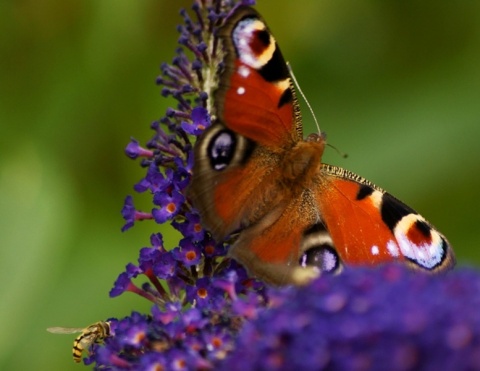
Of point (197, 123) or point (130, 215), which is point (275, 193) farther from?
point (130, 215)

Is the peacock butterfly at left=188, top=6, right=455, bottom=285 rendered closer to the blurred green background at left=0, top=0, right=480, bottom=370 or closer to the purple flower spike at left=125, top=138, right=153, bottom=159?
the purple flower spike at left=125, top=138, right=153, bottom=159

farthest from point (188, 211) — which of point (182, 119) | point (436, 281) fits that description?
point (436, 281)

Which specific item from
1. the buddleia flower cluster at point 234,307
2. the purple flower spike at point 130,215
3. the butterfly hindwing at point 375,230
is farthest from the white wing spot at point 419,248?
the purple flower spike at point 130,215

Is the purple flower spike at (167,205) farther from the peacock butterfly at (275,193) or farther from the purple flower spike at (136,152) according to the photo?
the purple flower spike at (136,152)

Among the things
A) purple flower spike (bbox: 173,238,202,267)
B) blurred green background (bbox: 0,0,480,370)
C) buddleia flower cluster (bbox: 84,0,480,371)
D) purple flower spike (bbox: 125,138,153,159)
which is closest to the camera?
buddleia flower cluster (bbox: 84,0,480,371)

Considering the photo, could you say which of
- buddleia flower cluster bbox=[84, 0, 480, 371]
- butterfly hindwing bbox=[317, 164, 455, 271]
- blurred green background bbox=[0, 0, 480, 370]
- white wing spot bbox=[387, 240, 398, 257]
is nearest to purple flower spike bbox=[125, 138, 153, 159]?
buddleia flower cluster bbox=[84, 0, 480, 371]

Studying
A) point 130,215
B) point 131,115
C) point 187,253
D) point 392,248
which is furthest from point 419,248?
point 131,115

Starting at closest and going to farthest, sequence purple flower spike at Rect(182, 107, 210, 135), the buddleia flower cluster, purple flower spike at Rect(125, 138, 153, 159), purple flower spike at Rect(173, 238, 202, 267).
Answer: the buddleia flower cluster < purple flower spike at Rect(173, 238, 202, 267) < purple flower spike at Rect(182, 107, 210, 135) < purple flower spike at Rect(125, 138, 153, 159)
